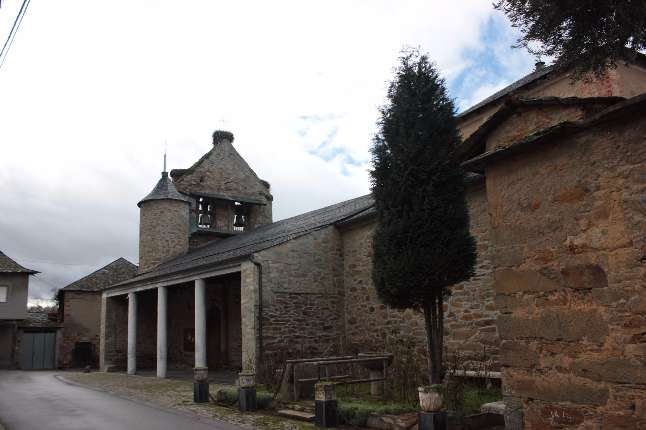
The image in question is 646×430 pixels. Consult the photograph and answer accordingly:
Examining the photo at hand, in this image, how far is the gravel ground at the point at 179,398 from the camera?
9.38 metres

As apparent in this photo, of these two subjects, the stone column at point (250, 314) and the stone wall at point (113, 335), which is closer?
the stone column at point (250, 314)

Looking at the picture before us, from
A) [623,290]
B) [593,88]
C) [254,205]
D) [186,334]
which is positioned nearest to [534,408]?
[623,290]

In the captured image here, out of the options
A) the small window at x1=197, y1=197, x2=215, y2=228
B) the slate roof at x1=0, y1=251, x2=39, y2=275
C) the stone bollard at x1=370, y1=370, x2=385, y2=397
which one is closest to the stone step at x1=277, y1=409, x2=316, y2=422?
the stone bollard at x1=370, y1=370, x2=385, y2=397

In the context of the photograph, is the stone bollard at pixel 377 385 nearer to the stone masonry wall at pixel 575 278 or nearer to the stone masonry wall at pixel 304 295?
the stone masonry wall at pixel 304 295

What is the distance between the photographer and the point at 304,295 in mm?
15898

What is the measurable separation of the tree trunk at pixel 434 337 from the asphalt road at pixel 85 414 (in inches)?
124

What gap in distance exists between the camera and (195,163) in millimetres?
28156

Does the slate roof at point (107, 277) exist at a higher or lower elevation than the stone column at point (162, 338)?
higher

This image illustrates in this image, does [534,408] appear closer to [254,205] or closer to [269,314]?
[269,314]

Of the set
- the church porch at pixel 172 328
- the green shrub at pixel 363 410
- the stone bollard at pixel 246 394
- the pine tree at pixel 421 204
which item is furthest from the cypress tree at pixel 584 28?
the church porch at pixel 172 328

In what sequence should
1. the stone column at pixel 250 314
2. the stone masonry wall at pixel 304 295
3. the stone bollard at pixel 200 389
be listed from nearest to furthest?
the stone bollard at pixel 200 389, the stone column at pixel 250 314, the stone masonry wall at pixel 304 295

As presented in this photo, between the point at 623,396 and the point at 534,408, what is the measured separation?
95 centimetres

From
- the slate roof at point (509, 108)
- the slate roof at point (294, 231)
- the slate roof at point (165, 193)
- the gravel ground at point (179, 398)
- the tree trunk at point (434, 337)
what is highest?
the slate roof at point (165, 193)

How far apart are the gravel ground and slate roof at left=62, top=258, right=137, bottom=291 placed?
44.6 ft
